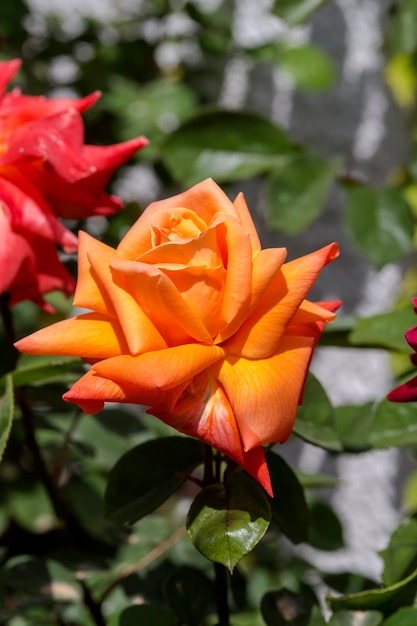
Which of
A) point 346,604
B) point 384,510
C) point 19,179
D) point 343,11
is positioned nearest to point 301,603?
point 346,604

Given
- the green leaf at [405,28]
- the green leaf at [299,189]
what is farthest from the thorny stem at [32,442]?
the green leaf at [405,28]

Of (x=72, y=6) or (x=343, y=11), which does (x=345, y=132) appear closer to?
(x=343, y=11)

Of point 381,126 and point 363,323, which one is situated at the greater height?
point 363,323

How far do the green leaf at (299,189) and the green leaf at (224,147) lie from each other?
59 mm

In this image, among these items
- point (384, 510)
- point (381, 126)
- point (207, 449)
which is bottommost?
point (384, 510)

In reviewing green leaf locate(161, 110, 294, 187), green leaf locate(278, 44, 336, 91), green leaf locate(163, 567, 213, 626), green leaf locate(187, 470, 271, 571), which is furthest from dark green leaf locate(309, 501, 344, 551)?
green leaf locate(278, 44, 336, 91)

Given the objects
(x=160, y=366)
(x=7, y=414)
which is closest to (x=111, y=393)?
(x=160, y=366)

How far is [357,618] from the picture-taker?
0.50m

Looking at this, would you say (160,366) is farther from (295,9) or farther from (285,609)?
(295,9)

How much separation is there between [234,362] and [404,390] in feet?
0.31

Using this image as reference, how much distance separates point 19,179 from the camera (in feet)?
1.76

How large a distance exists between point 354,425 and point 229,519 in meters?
0.23

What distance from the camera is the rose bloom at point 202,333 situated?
1.25 ft

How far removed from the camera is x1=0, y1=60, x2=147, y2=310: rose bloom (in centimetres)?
52
